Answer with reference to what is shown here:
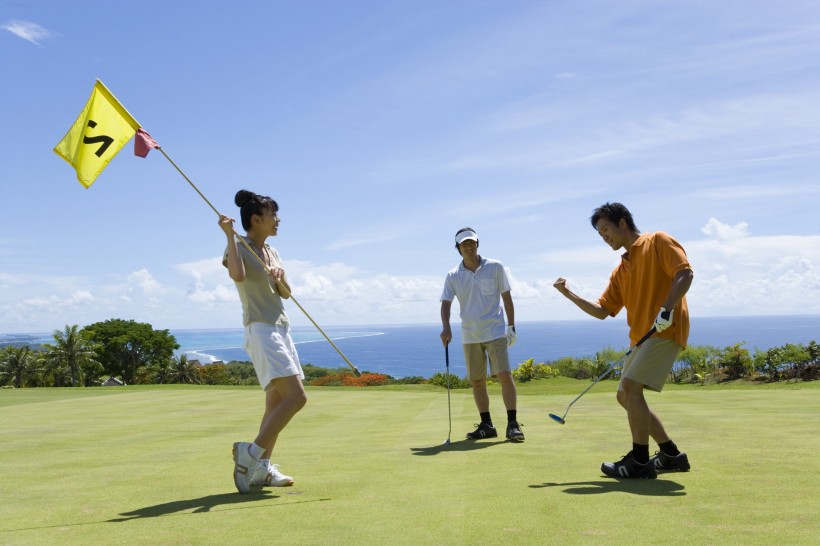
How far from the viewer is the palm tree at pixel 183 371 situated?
8362cm

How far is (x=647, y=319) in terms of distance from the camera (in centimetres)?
597

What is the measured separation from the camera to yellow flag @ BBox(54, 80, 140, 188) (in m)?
6.73

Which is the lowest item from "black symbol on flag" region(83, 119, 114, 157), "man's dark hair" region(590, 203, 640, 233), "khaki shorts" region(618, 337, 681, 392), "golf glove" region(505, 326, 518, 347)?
"khaki shorts" region(618, 337, 681, 392)

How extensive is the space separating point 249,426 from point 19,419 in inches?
204

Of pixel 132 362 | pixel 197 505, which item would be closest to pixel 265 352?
pixel 197 505

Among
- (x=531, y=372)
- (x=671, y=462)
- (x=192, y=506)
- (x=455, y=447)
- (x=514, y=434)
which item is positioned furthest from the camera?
(x=531, y=372)

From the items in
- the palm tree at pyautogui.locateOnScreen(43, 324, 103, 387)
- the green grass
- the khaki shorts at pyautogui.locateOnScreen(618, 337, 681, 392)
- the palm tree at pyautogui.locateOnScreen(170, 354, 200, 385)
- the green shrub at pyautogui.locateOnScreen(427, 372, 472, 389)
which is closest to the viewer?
the green grass

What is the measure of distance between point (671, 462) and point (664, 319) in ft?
4.67

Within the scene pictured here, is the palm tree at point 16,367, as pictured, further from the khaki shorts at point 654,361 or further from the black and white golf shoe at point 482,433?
the khaki shorts at point 654,361

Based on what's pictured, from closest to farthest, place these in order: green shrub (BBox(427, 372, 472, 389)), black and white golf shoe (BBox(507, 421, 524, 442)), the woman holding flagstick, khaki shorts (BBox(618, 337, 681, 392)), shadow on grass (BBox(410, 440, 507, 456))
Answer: the woman holding flagstick, khaki shorts (BBox(618, 337, 681, 392)), shadow on grass (BBox(410, 440, 507, 456)), black and white golf shoe (BBox(507, 421, 524, 442)), green shrub (BBox(427, 372, 472, 389))

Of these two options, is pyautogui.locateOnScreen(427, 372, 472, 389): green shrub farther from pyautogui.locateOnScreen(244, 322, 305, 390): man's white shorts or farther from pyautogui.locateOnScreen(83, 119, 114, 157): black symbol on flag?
pyautogui.locateOnScreen(244, 322, 305, 390): man's white shorts

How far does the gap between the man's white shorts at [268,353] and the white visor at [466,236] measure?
3652 millimetres

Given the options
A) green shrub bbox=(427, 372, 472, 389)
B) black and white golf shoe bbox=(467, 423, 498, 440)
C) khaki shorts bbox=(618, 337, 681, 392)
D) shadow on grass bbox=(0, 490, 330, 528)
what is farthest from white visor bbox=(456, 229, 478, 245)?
green shrub bbox=(427, 372, 472, 389)

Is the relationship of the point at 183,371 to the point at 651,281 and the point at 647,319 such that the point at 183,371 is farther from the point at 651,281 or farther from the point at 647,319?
the point at 651,281
